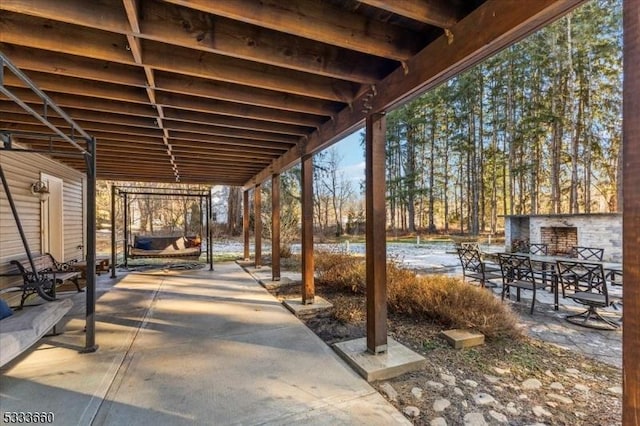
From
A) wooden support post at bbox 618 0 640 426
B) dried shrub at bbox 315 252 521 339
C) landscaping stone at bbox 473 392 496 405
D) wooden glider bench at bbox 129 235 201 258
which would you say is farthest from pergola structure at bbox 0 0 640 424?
wooden glider bench at bbox 129 235 201 258

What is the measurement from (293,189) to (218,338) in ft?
48.2

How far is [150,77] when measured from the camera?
2.63 m

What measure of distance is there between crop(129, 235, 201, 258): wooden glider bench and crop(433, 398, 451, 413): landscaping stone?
6.53 metres

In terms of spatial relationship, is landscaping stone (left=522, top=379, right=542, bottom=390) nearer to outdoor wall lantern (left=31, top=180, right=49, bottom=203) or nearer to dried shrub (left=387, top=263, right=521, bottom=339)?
dried shrub (left=387, top=263, right=521, bottom=339)

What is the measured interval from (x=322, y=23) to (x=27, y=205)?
590 cm

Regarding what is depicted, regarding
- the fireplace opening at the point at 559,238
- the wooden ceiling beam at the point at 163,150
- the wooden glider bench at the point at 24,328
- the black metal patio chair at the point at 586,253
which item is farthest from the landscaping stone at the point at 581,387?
the fireplace opening at the point at 559,238

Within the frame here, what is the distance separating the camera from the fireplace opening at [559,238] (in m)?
9.18

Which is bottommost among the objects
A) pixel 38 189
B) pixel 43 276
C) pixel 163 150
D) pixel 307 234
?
pixel 43 276

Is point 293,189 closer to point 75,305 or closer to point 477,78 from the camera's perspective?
point 477,78

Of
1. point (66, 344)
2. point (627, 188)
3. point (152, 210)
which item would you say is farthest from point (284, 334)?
point (152, 210)

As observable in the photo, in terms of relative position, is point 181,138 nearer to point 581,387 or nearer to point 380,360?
point 380,360

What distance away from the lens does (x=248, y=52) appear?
2291 millimetres

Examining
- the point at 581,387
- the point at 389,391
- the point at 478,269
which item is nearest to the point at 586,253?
the point at 478,269

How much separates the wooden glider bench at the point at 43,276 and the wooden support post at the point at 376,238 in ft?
11.9
